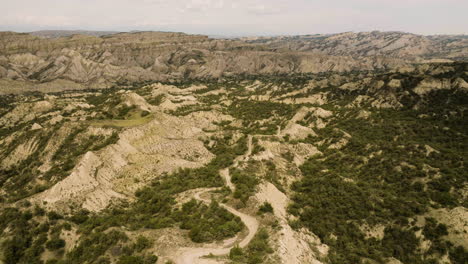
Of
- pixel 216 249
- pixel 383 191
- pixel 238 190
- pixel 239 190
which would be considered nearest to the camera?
pixel 216 249

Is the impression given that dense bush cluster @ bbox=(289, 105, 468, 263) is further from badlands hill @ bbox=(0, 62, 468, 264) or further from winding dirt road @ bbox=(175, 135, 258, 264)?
winding dirt road @ bbox=(175, 135, 258, 264)

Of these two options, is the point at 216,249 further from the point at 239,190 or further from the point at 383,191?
the point at 383,191

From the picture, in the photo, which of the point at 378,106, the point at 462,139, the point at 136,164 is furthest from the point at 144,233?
the point at 378,106

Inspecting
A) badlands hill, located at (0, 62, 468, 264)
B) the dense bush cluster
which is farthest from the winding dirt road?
the dense bush cluster

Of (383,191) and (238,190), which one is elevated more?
(238,190)

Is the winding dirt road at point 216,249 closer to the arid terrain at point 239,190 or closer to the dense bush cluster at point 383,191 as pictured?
the arid terrain at point 239,190

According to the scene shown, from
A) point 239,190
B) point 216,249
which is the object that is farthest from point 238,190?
point 216,249

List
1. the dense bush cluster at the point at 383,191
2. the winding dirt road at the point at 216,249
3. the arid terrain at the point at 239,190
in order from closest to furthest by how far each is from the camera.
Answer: the winding dirt road at the point at 216,249 < the arid terrain at the point at 239,190 < the dense bush cluster at the point at 383,191

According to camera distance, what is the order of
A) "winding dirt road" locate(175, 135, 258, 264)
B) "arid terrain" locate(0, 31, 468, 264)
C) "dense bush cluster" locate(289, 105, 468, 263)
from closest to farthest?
1. "winding dirt road" locate(175, 135, 258, 264)
2. "arid terrain" locate(0, 31, 468, 264)
3. "dense bush cluster" locate(289, 105, 468, 263)

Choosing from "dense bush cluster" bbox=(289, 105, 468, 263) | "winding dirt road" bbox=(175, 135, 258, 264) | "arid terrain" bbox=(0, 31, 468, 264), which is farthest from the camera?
"dense bush cluster" bbox=(289, 105, 468, 263)

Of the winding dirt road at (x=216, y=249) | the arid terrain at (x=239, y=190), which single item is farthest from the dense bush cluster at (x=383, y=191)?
the winding dirt road at (x=216, y=249)

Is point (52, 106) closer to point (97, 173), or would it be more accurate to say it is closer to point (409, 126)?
point (97, 173)
